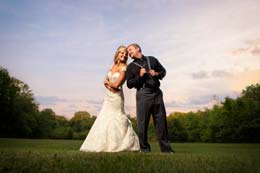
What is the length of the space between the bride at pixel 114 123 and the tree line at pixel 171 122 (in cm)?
1910

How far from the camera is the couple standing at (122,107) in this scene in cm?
1021

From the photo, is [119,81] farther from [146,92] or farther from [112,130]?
[112,130]

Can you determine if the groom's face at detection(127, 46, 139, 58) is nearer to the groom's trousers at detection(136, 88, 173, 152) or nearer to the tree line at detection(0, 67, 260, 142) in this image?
the groom's trousers at detection(136, 88, 173, 152)


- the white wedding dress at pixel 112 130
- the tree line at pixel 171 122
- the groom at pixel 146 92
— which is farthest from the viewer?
the tree line at pixel 171 122

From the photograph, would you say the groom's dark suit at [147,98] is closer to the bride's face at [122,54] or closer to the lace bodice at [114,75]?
the lace bodice at [114,75]

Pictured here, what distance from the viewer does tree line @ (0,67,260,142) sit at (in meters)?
32.3

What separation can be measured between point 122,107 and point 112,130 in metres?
0.79

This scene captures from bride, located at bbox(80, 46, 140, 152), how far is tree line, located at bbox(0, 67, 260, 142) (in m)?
19.1

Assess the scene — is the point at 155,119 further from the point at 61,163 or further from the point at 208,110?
the point at 208,110

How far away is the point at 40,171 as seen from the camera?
647 cm

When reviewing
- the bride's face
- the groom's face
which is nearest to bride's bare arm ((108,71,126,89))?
the bride's face

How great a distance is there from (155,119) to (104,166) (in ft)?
12.3

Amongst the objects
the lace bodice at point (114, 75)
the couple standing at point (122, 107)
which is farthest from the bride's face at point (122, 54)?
the lace bodice at point (114, 75)

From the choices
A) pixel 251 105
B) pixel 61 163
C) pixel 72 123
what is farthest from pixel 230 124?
pixel 61 163
